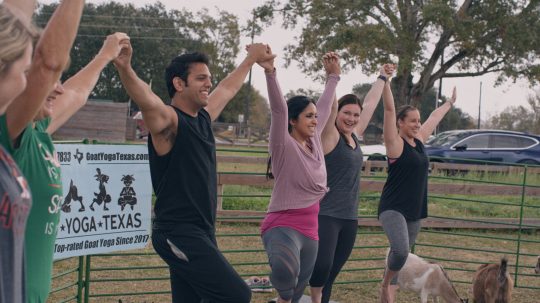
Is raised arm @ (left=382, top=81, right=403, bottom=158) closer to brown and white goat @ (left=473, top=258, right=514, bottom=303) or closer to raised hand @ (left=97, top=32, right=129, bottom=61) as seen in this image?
brown and white goat @ (left=473, top=258, right=514, bottom=303)

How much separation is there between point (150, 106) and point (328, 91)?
87.8 inches

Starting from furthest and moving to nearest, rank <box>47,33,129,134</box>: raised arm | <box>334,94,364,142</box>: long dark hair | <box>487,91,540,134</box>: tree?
1. <box>487,91,540,134</box>: tree
2. <box>334,94,364,142</box>: long dark hair
3. <box>47,33,129,134</box>: raised arm

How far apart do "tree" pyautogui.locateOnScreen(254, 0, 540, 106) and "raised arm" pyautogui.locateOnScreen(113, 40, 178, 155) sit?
22641mm

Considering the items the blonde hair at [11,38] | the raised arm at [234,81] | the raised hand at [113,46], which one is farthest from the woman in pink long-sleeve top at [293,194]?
the blonde hair at [11,38]

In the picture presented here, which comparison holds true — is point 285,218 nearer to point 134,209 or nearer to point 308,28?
point 134,209

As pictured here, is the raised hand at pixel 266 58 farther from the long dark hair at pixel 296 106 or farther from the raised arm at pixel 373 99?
the raised arm at pixel 373 99

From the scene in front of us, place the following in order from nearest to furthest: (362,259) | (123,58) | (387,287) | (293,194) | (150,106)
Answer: (123,58)
(150,106)
(293,194)
(387,287)
(362,259)

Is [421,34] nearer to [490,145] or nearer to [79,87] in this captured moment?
[490,145]

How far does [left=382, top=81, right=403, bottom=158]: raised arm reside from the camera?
6.82 meters

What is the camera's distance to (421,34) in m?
28.5

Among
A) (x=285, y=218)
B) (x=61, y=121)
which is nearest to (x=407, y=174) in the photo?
(x=285, y=218)

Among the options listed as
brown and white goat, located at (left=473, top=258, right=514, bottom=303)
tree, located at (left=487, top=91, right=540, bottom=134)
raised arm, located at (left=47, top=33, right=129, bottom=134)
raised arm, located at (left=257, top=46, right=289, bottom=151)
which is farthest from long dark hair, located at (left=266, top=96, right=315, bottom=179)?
tree, located at (left=487, top=91, right=540, bottom=134)

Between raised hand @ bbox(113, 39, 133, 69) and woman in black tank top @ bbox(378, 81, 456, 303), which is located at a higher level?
raised hand @ bbox(113, 39, 133, 69)

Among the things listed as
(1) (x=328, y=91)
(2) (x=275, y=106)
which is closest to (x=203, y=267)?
(2) (x=275, y=106)
